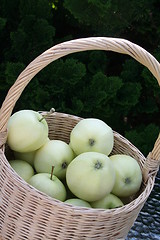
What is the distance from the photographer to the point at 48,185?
1.14m

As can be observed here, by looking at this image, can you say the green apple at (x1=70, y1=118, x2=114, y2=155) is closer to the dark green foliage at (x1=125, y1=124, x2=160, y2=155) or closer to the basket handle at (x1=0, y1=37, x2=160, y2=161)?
the basket handle at (x1=0, y1=37, x2=160, y2=161)

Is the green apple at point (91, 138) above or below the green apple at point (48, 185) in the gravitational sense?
above

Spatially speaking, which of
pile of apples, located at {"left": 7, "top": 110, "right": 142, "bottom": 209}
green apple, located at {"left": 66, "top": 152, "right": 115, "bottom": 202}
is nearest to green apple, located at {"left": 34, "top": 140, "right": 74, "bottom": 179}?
pile of apples, located at {"left": 7, "top": 110, "right": 142, "bottom": 209}

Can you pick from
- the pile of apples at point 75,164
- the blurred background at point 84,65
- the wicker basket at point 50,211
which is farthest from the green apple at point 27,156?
the blurred background at point 84,65

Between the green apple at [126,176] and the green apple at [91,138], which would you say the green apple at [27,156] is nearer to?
the green apple at [91,138]

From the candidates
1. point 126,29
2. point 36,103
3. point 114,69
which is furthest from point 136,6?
point 36,103

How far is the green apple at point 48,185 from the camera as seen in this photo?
1.14m

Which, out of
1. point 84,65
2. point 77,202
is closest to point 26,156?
point 77,202

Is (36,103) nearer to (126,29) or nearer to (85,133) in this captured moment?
(126,29)

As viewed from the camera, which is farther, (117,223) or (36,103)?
(36,103)

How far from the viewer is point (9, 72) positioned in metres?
2.01

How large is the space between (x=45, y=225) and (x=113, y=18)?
4.37 ft

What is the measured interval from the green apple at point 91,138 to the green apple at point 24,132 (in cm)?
11

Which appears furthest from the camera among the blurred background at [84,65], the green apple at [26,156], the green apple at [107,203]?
the blurred background at [84,65]
